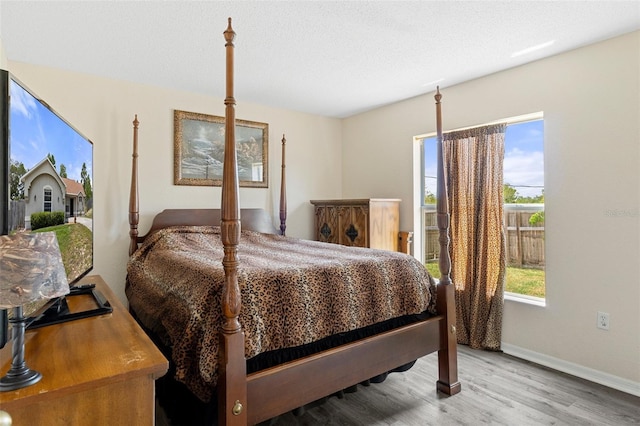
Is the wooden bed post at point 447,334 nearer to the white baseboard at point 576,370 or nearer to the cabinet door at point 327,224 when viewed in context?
the white baseboard at point 576,370

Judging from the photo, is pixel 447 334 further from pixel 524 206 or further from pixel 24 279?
pixel 24 279

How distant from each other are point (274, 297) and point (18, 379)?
0.97m

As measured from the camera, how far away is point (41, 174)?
1.24 m

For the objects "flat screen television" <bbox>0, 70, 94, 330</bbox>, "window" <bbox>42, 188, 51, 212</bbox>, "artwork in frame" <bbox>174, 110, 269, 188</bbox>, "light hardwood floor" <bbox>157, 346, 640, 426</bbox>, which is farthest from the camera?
"artwork in frame" <bbox>174, 110, 269, 188</bbox>

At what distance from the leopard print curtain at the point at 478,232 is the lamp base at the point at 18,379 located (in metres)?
2.95

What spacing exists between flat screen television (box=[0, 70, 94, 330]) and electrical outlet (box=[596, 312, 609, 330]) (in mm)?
3220

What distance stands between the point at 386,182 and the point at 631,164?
7.18ft

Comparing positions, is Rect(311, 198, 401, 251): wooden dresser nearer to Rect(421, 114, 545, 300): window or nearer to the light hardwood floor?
Rect(421, 114, 545, 300): window

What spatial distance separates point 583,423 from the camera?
1.98 meters

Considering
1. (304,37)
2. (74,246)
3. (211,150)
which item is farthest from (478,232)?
(74,246)

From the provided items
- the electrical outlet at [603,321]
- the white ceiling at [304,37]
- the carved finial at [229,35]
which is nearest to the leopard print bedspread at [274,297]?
the carved finial at [229,35]

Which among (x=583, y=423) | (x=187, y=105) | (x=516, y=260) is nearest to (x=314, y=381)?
(x=583, y=423)

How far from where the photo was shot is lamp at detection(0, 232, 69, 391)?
2.70 feet

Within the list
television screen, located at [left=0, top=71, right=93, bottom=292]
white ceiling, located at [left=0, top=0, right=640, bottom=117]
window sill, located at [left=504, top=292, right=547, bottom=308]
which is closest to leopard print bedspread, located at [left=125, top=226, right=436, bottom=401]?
television screen, located at [left=0, top=71, right=93, bottom=292]
